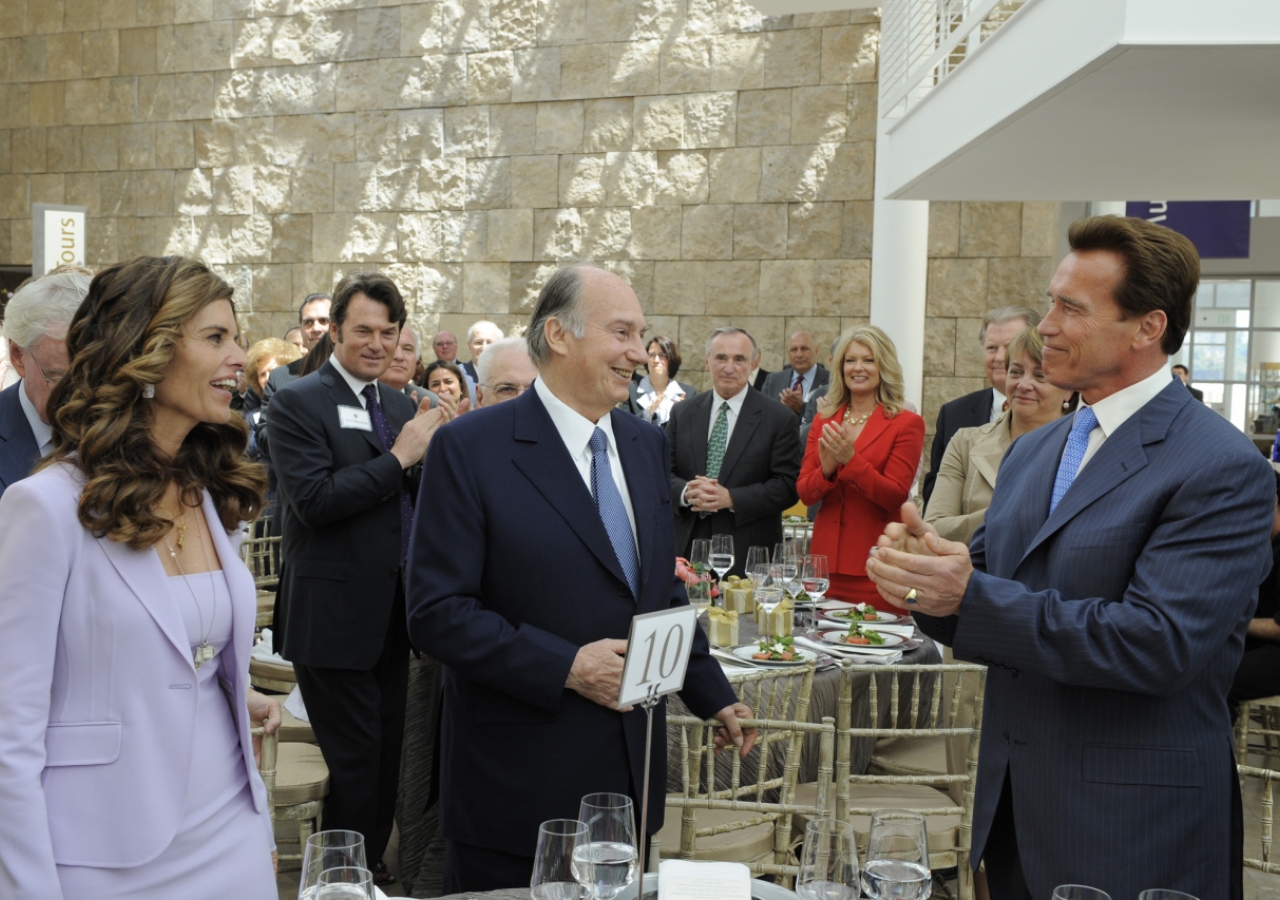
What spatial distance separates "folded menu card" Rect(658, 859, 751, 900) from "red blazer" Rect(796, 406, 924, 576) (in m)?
2.78

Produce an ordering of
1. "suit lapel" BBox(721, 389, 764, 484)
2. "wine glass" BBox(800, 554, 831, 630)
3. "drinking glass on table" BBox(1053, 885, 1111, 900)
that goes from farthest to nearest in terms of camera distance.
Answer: "suit lapel" BBox(721, 389, 764, 484)
"wine glass" BBox(800, 554, 831, 630)
"drinking glass on table" BBox(1053, 885, 1111, 900)

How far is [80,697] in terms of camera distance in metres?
1.61

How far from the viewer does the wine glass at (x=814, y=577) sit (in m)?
3.63

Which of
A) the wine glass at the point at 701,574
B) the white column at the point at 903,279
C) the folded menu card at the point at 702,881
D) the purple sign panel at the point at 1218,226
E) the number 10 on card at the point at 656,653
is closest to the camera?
the folded menu card at the point at 702,881

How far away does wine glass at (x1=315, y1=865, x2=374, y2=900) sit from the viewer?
4.42 ft

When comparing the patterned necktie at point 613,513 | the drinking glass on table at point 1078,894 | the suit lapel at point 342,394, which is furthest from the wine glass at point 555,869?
the suit lapel at point 342,394

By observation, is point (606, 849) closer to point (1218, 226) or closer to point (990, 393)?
point (990, 393)

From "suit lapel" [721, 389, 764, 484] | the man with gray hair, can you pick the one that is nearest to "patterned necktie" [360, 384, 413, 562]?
the man with gray hair

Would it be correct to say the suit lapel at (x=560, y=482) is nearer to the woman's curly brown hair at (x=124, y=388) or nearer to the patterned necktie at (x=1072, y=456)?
the woman's curly brown hair at (x=124, y=388)

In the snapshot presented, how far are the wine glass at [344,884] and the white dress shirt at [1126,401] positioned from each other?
4.40 ft

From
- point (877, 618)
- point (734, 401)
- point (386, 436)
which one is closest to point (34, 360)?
point (386, 436)

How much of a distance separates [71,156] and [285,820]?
1119 cm

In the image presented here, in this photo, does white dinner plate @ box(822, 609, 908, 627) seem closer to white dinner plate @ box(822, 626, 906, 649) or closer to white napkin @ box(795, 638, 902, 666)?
white dinner plate @ box(822, 626, 906, 649)

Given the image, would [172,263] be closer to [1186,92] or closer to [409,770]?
[409,770]
